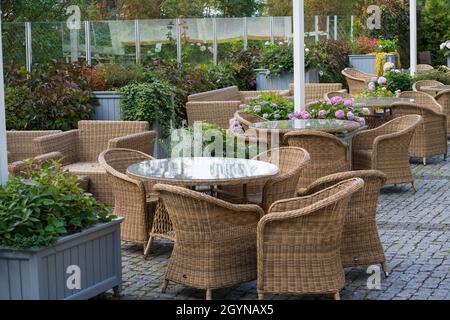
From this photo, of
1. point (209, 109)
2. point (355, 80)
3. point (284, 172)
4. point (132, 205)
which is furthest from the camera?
point (355, 80)

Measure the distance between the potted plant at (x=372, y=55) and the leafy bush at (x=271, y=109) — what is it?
9.30 metres

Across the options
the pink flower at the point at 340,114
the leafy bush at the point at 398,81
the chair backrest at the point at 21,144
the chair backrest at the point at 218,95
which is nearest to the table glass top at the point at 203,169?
the pink flower at the point at 340,114

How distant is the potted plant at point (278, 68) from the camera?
55.6ft

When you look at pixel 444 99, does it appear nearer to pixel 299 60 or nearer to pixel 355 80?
pixel 355 80

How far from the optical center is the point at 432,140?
1164 centimetres

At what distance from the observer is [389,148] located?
9.36 m

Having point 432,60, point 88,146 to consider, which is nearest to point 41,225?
point 88,146

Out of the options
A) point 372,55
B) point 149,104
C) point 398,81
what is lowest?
point 149,104

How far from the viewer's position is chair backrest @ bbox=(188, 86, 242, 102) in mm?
12715

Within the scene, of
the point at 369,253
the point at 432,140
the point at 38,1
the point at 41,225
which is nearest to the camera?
the point at 41,225

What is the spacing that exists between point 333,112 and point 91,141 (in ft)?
8.55

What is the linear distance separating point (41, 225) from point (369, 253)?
2275 millimetres

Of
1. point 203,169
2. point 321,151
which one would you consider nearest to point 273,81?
point 321,151
